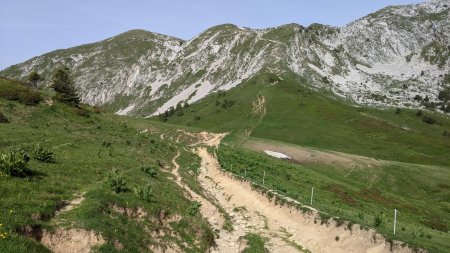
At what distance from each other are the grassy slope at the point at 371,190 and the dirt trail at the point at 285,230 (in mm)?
1255

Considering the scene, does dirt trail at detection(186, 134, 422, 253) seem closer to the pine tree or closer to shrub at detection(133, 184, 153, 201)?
shrub at detection(133, 184, 153, 201)

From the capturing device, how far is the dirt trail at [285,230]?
Answer: 1043 inches

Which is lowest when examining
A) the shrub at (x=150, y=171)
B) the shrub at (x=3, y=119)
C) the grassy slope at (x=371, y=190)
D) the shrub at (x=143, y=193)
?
the grassy slope at (x=371, y=190)

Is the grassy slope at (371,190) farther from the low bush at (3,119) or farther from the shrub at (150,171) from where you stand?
the low bush at (3,119)

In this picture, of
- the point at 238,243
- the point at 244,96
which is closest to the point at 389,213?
the point at 238,243

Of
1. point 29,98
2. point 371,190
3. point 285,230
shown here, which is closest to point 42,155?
point 285,230

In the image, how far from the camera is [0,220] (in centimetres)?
1677

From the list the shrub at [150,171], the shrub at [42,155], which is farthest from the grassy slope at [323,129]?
the shrub at [42,155]

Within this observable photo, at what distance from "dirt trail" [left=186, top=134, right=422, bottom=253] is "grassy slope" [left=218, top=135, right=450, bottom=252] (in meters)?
1.25

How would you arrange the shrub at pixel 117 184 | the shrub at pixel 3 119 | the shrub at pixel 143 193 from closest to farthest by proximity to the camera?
1. the shrub at pixel 143 193
2. the shrub at pixel 117 184
3. the shrub at pixel 3 119

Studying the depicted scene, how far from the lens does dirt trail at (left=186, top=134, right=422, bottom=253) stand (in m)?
26.5

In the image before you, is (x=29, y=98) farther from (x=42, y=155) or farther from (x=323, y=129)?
(x=323, y=129)

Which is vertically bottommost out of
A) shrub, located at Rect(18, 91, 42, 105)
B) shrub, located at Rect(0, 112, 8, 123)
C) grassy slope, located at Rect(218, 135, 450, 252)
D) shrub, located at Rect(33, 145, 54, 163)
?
grassy slope, located at Rect(218, 135, 450, 252)

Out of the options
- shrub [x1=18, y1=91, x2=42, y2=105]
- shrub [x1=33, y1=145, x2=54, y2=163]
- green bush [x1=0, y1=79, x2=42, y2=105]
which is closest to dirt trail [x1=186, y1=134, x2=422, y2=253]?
shrub [x1=33, y1=145, x2=54, y2=163]
